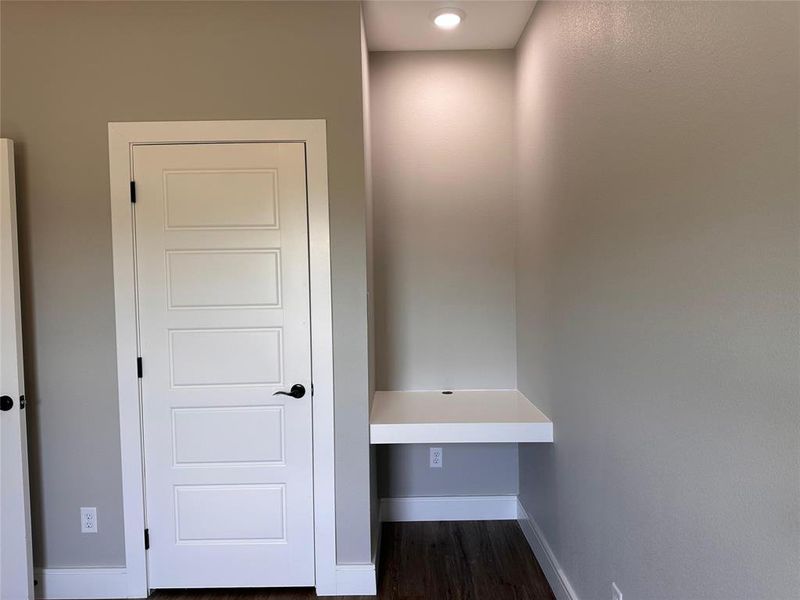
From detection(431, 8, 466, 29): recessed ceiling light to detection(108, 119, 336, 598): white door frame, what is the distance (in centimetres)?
85

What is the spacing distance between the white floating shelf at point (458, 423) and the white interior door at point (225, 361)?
395mm

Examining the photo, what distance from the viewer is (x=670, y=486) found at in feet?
3.95

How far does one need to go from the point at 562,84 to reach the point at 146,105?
1797 mm

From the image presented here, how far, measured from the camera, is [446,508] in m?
2.85

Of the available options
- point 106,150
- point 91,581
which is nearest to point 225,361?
point 106,150

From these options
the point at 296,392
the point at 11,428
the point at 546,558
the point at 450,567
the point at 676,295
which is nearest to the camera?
the point at 676,295

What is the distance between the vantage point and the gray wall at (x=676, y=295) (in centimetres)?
86

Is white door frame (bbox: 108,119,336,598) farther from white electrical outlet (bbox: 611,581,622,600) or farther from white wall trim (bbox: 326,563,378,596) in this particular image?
white electrical outlet (bbox: 611,581,622,600)

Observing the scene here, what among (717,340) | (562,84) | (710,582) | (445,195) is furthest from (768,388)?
(445,195)

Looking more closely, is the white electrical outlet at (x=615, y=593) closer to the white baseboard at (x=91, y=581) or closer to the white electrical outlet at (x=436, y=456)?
the white electrical outlet at (x=436, y=456)

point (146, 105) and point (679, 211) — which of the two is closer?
point (679, 211)

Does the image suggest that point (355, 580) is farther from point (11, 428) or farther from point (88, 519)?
point (11, 428)

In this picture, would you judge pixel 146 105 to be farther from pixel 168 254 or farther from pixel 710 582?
pixel 710 582

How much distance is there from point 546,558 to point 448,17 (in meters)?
2.67
